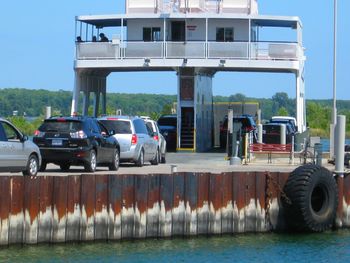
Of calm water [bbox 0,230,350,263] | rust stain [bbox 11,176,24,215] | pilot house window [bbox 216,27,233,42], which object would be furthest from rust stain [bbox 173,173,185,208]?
pilot house window [bbox 216,27,233,42]

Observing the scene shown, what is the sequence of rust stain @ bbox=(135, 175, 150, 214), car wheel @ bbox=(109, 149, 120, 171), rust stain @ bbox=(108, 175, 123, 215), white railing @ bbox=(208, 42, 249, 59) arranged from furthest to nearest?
white railing @ bbox=(208, 42, 249, 59)
car wheel @ bbox=(109, 149, 120, 171)
rust stain @ bbox=(135, 175, 150, 214)
rust stain @ bbox=(108, 175, 123, 215)

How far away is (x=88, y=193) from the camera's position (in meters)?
21.9

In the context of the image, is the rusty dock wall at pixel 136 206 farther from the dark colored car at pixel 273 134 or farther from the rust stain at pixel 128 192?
the dark colored car at pixel 273 134

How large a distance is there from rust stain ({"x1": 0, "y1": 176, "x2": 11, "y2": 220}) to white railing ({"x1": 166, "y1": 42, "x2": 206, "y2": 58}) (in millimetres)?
29991

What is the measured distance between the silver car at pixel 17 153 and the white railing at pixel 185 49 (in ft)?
78.7

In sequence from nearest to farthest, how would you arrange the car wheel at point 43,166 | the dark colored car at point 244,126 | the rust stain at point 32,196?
1. the rust stain at point 32,196
2. the car wheel at point 43,166
3. the dark colored car at point 244,126

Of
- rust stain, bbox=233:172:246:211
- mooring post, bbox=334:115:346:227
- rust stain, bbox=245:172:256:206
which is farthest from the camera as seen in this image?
mooring post, bbox=334:115:346:227

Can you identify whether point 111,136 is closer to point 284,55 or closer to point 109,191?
point 109,191

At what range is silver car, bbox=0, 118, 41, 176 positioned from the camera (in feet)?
83.6

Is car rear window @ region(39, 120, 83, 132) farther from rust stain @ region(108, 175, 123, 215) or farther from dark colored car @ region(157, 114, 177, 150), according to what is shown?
dark colored car @ region(157, 114, 177, 150)

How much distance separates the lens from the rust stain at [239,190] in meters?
23.9

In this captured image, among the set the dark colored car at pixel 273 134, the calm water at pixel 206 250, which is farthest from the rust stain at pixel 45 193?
the dark colored car at pixel 273 134

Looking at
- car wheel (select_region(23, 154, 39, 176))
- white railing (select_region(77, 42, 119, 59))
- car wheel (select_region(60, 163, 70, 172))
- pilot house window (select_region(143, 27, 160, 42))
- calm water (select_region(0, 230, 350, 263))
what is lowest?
calm water (select_region(0, 230, 350, 263))

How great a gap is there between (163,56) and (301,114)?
8678 mm
